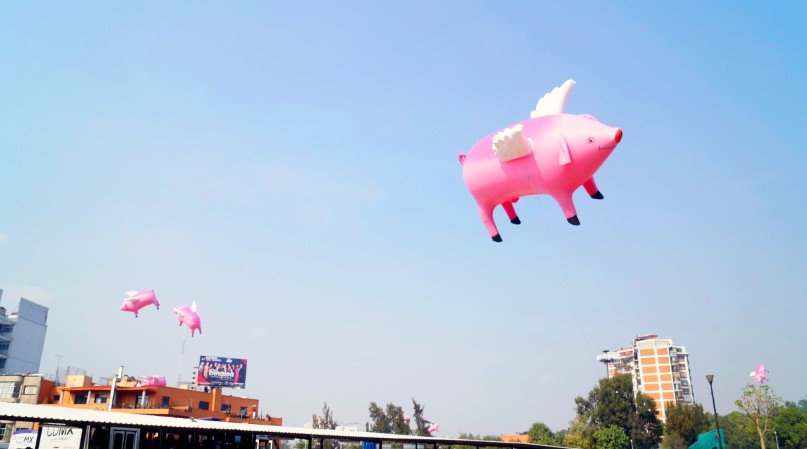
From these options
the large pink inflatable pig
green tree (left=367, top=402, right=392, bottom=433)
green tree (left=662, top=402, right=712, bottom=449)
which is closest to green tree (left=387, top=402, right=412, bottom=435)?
green tree (left=367, top=402, right=392, bottom=433)

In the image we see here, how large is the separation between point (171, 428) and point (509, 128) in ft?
47.1

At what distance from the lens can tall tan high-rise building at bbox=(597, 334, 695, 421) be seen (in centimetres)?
12600

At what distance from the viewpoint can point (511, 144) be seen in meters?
15.8

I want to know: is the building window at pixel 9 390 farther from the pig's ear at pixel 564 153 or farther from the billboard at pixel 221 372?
the pig's ear at pixel 564 153

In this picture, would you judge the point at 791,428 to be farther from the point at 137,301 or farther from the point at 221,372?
the point at 137,301

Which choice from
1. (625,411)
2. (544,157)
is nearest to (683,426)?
(625,411)

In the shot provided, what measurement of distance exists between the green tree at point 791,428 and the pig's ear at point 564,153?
8522cm

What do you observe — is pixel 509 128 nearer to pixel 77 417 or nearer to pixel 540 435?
pixel 77 417

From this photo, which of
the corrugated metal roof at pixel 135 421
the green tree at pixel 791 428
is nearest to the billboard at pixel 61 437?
the corrugated metal roof at pixel 135 421

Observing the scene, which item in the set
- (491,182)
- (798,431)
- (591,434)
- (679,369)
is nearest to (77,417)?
(491,182)

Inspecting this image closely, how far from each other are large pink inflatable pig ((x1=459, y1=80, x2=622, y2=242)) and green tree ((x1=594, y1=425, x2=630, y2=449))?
65506mm

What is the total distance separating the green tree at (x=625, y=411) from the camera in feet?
254

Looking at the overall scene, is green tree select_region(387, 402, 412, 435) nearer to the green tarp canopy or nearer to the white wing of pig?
the green tarp canopy

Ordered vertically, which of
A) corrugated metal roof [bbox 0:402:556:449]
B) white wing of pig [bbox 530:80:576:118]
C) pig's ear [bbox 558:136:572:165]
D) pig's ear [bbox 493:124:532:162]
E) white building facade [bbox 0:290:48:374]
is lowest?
corrugated metal roof [bbox 0:402:556:449]
